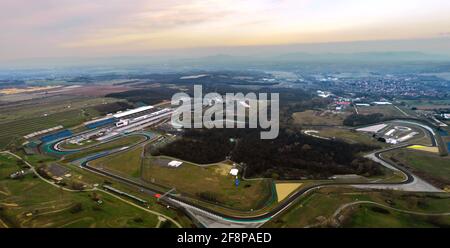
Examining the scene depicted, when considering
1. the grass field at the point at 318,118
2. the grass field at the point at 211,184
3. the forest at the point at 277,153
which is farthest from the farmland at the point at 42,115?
the grass field at the point at 318,118

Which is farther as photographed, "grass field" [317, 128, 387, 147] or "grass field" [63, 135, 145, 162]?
"grass field" [317, 128, 387, 147]

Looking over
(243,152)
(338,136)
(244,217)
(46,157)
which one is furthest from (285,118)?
(46,157)

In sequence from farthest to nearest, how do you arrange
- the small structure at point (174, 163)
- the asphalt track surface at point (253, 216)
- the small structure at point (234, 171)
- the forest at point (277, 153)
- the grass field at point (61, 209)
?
the small structure at point (174, 163) < the forest at point (277, 153) < the small structure at point (234, 171) < the asphalt track surface at point (253, 216) < the grass field at point (61, 209)

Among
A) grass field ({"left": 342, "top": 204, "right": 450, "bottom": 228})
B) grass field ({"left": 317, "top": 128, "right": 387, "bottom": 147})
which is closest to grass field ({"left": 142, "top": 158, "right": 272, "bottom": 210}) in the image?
grass field ({"left": 342, "top": 204, "right": 450, "bottom": 228})

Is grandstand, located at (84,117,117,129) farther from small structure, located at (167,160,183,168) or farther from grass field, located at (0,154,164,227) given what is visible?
small structure, located at (167,160,183,168)

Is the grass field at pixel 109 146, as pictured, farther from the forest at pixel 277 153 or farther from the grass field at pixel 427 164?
the grass field at pixel 427 164
